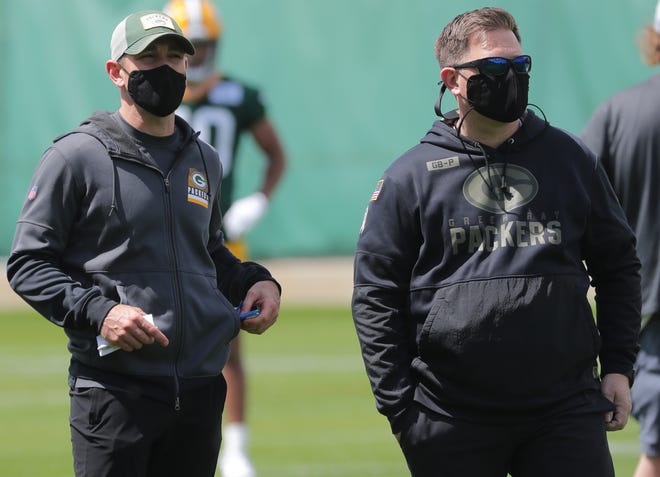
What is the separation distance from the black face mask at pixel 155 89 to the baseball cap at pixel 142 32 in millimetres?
84

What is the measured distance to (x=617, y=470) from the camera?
7.85m

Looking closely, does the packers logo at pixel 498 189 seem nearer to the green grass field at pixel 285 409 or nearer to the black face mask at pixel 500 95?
the black face mask at pixel 500 95

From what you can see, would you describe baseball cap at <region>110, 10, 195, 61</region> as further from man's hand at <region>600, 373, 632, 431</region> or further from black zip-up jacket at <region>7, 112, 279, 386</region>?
man's hand at <region>600, 373, 632, 431</region>

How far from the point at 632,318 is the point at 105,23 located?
501 inches

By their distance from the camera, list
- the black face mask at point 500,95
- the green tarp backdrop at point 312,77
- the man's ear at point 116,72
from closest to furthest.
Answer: the black face mask at point 500,95, the man's ear at point 116,72, the green tarp backdrop at point 312,77

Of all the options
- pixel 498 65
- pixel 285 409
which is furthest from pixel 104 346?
pixel 285 409

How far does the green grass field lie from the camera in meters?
8.27

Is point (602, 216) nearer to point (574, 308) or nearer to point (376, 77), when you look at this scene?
point (574, 308)

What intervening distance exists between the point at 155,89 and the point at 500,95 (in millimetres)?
1107

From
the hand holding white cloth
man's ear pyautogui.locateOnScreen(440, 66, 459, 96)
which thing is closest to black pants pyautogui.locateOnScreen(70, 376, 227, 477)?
man's ear pyautogui.locateOnScreen(440, 66, 459, 96)

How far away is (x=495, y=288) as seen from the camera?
4.17 metres

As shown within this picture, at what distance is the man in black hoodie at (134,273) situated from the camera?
4355 mm

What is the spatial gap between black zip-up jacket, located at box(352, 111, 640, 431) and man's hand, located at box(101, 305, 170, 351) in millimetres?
649

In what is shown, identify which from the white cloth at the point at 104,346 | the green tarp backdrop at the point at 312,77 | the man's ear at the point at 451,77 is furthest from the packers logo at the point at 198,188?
the green tarp backdrop at the point at 312,77
